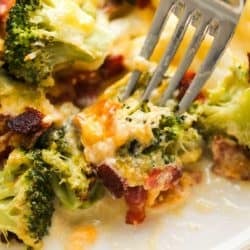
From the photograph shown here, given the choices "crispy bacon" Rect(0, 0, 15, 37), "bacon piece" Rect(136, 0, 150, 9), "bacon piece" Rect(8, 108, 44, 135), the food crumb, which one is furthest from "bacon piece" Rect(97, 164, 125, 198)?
"bacon piece" Rect(136, 0, 150, 9)

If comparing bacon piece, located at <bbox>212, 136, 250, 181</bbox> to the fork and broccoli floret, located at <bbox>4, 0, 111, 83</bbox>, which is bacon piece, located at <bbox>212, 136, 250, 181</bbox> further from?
broccoli floret, located at <bbox>4, 0, 111, 83</bbox>

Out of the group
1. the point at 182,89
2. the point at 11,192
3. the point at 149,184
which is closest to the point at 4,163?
the point at 11,192

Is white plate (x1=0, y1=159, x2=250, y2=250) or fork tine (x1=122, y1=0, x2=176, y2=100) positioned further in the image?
fork tine (x1=122, y1=0, x2=176, y2=100)

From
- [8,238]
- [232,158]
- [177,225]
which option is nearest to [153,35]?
→ [232,158]

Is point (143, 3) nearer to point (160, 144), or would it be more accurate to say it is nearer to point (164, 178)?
point (160, 144)

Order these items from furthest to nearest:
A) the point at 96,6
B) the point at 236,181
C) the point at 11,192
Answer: the point at 96,6 → the point at 236,181 → the point at 11,192

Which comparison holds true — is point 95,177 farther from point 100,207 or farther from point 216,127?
point 216,127
